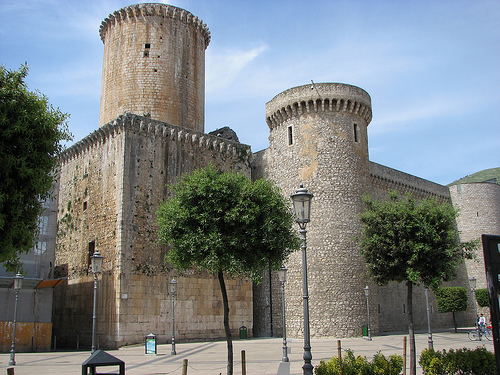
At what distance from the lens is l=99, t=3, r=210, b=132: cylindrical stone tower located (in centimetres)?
2570

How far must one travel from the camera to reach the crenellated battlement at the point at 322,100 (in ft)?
85.6

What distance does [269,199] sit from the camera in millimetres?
14367

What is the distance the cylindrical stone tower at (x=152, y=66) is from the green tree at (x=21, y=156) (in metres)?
14.7

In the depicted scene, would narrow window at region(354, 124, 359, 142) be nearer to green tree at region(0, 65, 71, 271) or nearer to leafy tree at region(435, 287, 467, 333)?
leafy tree at region(435, 287, 467, 333)

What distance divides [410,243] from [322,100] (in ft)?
42.6

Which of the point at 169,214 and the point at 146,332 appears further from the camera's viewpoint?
the point at 146,332

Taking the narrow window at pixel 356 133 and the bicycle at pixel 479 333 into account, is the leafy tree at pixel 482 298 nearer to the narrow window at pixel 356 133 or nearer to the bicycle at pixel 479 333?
the bicycle at pixel 479 333

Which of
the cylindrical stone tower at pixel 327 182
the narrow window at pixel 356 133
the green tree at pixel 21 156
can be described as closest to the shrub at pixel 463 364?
the green tree at pixel 21 156

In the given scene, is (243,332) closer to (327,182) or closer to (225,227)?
(327,182)

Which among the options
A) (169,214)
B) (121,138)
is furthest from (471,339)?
(121,138)

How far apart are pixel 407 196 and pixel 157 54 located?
16208 mm

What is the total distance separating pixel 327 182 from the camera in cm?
2525

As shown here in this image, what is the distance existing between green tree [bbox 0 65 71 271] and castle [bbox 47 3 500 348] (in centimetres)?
1108

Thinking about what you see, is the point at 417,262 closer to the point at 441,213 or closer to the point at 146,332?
the point at 441,213
